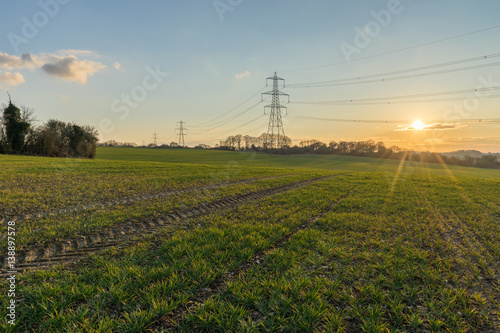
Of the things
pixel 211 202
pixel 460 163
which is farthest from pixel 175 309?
pixel 460 163

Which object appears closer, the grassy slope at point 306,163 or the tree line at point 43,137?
the tree line at point 43,137

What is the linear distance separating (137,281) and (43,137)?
208 feet

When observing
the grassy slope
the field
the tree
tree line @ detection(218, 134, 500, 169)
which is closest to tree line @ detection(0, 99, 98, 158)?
the tree

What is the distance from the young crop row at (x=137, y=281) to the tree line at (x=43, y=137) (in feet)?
198

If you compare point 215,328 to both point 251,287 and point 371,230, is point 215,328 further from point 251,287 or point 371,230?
point 371,230

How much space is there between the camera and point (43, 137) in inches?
1984

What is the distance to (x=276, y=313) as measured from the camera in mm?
4297

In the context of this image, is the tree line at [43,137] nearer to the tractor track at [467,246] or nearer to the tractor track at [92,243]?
the tractor track at [92,243]

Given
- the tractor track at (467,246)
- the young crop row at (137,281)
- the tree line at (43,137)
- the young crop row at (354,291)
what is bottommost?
the tractor track at (467,246)

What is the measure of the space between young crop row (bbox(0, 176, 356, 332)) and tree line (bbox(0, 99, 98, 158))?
60.5m

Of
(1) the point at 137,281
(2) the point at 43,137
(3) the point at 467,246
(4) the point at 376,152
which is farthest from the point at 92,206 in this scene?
(4) the point at 376,152

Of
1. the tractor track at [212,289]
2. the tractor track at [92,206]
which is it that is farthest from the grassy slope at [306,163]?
the tractor track at [212,289]

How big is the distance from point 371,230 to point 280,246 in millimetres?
4343

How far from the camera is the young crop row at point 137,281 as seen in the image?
3.99 m
